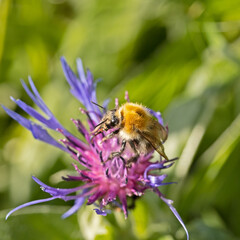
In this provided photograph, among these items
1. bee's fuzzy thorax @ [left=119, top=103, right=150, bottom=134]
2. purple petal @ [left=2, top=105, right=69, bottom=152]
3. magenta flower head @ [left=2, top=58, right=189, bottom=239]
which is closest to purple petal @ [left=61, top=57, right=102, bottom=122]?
magenta flower head @ [left=2, top=58, right=189, bottom=239]

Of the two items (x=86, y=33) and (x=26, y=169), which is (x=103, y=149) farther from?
(x=86, y=33)

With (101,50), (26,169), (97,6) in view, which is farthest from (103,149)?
(97,6)

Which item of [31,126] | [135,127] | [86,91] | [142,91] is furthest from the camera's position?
[142,91]

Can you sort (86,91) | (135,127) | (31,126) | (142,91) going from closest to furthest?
(135,127), (31,126), (86,91), (142,91)

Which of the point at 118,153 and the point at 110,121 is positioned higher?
the point at 110,121

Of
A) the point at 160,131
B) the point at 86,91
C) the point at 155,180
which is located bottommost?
the point at 155,180

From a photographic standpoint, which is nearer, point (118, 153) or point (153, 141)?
point (153, 141)

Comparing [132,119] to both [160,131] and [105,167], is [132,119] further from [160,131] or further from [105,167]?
[105,167]

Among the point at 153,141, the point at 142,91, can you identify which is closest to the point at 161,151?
the point at 153,141
